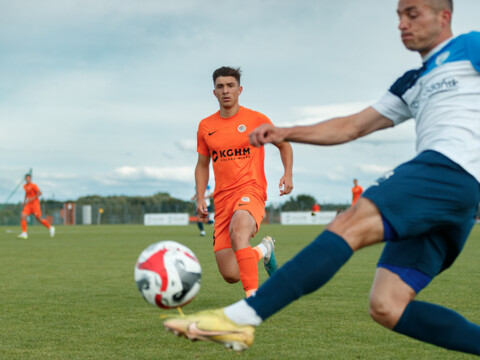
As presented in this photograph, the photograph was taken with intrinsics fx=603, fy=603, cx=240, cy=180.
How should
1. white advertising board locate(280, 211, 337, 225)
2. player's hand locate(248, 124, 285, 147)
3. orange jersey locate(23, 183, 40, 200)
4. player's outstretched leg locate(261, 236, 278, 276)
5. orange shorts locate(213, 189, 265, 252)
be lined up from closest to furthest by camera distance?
player's hand locate(248, 124, 285, 147) → orange shorts locate(213, 189, 265, 252) → player's outstretched leg locate(261, 236, 278, 276) → orange jersey locate(23, 183, 40, 200) → white advertising board locate(280, 211, 337, 225)

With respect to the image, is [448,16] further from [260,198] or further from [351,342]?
[260,198]

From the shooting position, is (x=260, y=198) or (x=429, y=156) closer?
(x=429, y=156)

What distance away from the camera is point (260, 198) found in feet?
20.9

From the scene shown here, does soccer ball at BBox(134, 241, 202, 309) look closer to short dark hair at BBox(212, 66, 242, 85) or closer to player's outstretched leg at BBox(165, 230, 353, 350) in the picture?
player's outstretched leg at BBox(165, 230, 353, 350)

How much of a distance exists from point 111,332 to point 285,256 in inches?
337

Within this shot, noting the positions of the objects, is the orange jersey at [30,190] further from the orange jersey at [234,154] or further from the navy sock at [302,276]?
the navy sock at [302,276]

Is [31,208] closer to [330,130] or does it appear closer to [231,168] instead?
[231,168]

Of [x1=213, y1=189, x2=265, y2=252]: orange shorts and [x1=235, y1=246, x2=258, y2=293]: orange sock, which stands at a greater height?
[x1=213, y1=189, x2=265, y2=252]: orange shorts

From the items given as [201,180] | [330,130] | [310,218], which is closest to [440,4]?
[330,130]

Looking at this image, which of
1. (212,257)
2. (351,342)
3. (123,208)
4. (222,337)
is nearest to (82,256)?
(212,257)

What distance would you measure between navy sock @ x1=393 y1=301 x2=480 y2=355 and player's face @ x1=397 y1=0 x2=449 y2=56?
143cm

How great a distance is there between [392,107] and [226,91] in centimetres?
324

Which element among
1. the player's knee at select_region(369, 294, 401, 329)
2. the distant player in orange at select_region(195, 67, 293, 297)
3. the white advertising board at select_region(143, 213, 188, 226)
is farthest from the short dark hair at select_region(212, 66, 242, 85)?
the white advertising board at select_region(143, 213, 188, 226)

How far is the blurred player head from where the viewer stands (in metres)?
6.45
